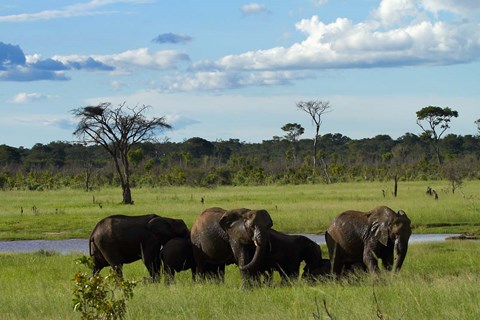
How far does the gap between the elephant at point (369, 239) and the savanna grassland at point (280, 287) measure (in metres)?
0.46

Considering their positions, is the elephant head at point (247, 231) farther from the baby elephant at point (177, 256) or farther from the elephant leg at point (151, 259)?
the elephant leg at point (151, 259)

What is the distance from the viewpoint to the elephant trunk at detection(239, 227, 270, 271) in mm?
13766

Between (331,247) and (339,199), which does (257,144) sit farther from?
(331,247)

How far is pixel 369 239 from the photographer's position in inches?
574

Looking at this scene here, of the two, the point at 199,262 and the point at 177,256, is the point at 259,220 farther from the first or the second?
the point at 177,256

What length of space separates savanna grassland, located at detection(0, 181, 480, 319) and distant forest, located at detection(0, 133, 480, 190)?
1172 centimetres

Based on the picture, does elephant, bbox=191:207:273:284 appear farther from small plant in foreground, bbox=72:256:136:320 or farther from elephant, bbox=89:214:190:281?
small plant in foreground, bbox=72:256:136:320

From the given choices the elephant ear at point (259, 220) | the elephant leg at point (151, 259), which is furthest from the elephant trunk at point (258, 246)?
the elephant leg at point (151, 259)

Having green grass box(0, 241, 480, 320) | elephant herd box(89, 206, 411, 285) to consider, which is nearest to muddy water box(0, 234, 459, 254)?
green grass box(0, 241, 480, 320)

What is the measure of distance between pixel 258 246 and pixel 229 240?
108cm

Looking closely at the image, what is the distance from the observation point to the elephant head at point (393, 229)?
45.9ft

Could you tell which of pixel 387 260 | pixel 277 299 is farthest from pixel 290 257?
pixel 277 299

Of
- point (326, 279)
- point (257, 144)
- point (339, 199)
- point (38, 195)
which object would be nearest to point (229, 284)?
point (326, 279)

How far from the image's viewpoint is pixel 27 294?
12.9 meters
